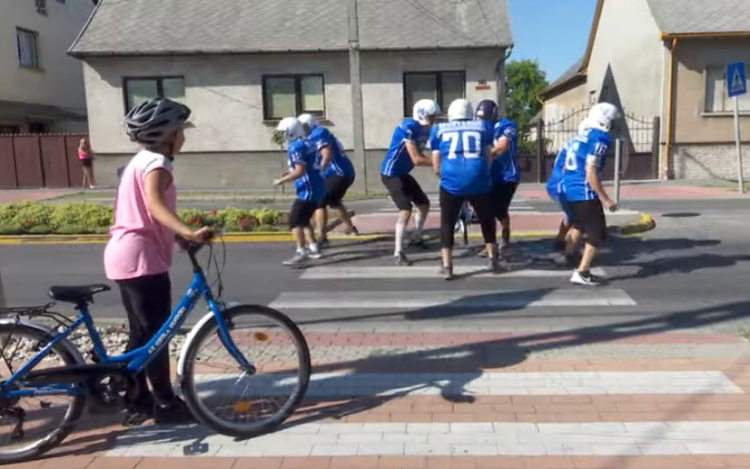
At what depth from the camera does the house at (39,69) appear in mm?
28719

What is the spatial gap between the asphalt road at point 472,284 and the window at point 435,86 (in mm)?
12368

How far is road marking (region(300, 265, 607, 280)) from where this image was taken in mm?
8180

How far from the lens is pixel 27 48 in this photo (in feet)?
100

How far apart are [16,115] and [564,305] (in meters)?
27.4

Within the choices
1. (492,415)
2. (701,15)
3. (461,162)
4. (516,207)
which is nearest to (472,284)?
(461,162)

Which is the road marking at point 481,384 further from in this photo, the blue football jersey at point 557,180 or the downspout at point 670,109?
the downspout at point 670,109

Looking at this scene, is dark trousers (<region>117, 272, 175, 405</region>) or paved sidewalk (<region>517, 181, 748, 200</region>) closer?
dark trousers (<region>117, 272, 175, 405</region>)

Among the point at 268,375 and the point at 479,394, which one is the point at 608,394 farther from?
the point at 268,375

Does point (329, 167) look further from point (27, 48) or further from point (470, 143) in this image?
point (27, 48)

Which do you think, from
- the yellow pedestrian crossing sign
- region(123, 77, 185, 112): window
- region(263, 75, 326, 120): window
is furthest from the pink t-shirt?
region(123, 77, 185, 112): window

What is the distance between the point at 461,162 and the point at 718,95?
17.7 m

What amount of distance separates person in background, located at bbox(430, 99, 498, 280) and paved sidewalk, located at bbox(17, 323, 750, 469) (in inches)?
88.0

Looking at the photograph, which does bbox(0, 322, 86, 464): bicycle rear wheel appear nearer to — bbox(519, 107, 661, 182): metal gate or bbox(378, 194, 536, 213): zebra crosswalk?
bbox(378, 194, 536, 213): zebra crosswalk

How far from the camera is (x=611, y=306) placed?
6707 mm
